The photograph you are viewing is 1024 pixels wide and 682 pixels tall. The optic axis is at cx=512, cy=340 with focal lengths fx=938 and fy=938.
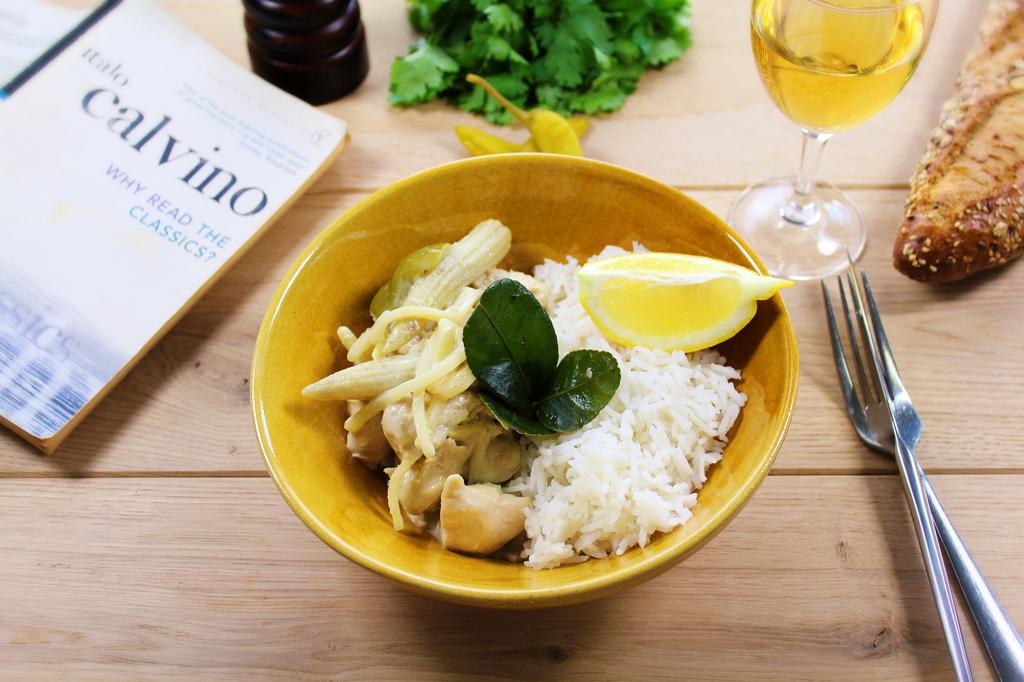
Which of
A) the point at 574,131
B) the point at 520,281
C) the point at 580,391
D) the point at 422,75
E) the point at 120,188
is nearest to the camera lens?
the point at 580,391

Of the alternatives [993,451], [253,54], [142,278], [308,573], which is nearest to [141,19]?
[253,54]

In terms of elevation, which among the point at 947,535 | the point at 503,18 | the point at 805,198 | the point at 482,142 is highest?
the point at 503,18

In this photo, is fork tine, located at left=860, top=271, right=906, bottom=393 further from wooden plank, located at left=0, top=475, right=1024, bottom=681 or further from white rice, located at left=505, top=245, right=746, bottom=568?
white rice, located at left=505, top=245, right=746, bottom=568

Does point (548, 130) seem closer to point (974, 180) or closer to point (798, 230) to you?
point (798, 230)

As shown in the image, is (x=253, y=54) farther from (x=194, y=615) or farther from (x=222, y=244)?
(x=194, y=615)

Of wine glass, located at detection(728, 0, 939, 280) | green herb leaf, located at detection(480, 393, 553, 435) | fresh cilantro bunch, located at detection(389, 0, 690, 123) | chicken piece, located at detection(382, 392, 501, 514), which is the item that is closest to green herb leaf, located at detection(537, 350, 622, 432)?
green herb leaf, located at detection(480, 393, 553, 435)

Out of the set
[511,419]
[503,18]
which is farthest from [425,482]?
[503,18]
